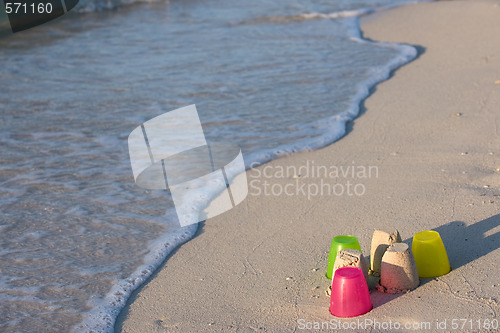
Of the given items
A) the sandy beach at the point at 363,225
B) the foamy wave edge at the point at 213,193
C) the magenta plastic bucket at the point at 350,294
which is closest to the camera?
the magenta plastic bucket at the point at 350,294

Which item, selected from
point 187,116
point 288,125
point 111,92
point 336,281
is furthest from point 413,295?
point 111,92

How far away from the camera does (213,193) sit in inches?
158

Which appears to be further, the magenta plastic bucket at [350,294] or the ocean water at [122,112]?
the ocean water at [122,112]

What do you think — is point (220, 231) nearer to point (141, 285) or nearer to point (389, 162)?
point (141, 285)

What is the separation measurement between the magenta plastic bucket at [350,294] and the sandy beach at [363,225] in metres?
0.04

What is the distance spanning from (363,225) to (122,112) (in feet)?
10.4

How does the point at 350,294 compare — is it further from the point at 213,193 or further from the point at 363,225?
the point at 213,193

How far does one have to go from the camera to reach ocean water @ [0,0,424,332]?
314 centimetres

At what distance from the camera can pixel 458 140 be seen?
4262 millimetres

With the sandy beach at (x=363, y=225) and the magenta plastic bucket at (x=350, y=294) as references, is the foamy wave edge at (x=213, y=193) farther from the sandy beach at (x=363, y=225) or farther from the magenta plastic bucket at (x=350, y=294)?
the magenta plastic bucket at (x=350, y=294)

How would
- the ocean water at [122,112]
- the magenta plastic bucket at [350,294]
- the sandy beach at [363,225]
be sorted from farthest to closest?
the ocean water at [122,112], the sandy beach at [363,225], the magenta plastic bucket at [350,294]

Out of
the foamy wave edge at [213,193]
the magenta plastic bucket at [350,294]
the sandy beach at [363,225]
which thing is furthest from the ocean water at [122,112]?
the magenta plastic bucket at [350,294]

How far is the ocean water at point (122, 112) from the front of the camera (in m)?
3.14

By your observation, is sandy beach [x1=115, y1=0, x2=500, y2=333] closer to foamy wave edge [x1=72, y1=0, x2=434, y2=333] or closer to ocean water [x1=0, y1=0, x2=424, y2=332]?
foamy wave edge [x1=72, y1=0, x2=434, y2=333]
